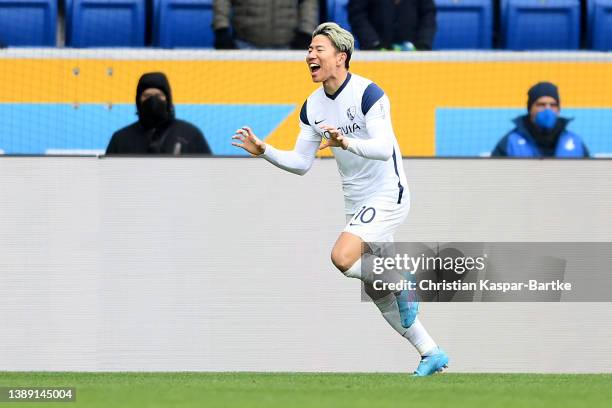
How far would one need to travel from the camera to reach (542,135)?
10.5m

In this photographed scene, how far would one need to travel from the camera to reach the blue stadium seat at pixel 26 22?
42.3ft

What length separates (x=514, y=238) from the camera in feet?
31.6

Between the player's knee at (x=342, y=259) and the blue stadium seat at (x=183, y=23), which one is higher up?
the blue stadium seat at (x=183, y=23)

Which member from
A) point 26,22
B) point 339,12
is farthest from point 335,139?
point 26,22

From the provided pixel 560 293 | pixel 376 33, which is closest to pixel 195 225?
pixel 560 293

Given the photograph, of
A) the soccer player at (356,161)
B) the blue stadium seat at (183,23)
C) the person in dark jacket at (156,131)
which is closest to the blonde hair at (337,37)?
the soccer player at (356,161)

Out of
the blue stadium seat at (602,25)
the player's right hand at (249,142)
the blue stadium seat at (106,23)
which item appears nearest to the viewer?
the player's right hand at (249,142)

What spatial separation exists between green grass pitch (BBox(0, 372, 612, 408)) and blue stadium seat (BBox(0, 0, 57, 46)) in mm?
4646

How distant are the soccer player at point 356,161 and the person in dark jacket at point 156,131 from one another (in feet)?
6.71

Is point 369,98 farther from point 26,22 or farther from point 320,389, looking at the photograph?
point 26,22

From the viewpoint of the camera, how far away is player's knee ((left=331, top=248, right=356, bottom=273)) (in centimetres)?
818

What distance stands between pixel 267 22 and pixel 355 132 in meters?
4.08

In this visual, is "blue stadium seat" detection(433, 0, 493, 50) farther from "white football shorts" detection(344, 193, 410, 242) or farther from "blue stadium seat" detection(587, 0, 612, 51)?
"white football shorts" detection(344, 193, 410, 242)

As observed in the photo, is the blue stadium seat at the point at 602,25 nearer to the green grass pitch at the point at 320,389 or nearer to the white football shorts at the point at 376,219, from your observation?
the green grass pitch at the point at 320,389
